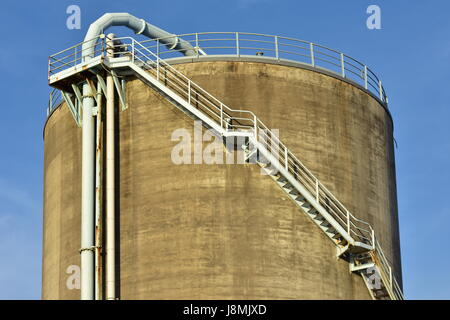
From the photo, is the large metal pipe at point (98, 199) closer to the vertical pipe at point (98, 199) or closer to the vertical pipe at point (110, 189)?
the vertical pipe at point (98, 199)

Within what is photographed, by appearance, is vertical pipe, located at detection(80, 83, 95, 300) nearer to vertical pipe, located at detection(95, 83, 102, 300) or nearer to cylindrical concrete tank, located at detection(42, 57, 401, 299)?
vertical pipe, located at detection(95, 83, 102, 300)

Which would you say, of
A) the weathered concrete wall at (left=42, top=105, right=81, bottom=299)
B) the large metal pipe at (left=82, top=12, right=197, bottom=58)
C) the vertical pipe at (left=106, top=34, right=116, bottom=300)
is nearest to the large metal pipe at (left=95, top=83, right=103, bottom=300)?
the vertical pipe at (left=106, top=34, right=116, bottom=300)

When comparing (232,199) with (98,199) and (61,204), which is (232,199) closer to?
(98,199)

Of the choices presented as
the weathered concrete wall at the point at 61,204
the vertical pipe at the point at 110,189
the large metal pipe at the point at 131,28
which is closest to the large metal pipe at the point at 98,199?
the vertical pipe at the point at 110,189

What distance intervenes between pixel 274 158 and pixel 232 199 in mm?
1653

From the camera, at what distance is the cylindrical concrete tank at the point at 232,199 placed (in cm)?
3569

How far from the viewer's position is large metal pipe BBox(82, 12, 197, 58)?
38.7 metres

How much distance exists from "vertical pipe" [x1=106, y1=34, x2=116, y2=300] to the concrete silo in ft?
0.52

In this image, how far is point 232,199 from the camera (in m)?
36.2

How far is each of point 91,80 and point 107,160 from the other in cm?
263

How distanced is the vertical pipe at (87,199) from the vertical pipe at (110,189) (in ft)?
1.75

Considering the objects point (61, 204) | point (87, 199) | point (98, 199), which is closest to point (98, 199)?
point (98, 199)
